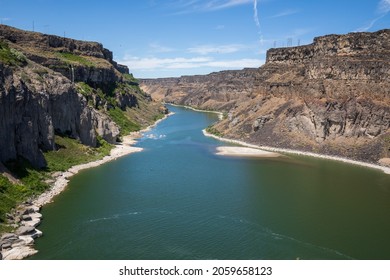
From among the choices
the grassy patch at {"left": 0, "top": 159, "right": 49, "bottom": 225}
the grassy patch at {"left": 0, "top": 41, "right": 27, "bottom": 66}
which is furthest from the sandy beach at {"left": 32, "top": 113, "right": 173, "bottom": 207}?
the grassy patch at {"left": 0, "top": 41, "right": 27, "bottom": 66}

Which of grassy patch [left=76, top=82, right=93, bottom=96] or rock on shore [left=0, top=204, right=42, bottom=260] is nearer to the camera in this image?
rock on shore [left=0, top=204, right=42, bottom=260]

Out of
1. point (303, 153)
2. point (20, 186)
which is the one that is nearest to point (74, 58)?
point (303, 153)

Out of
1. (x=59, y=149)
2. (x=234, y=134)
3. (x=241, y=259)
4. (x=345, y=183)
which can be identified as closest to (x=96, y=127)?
(x=59, y=149)

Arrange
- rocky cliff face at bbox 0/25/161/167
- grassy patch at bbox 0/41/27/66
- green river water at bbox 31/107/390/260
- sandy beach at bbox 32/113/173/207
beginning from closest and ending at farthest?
green river water at bbox 31/107/390/260 < sandy beach at bbox 32/113/173/207 < rocky cliff face at bbox 0/25/161/167 < grassy patch at bbox 0/41/27/66

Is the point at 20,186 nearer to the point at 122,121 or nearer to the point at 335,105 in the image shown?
the point at 122,121

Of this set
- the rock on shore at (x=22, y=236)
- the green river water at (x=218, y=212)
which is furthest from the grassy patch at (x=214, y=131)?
the rock on shore at (x=22, y=236)

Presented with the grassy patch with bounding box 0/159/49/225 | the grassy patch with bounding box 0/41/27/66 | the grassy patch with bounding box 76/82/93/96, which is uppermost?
the grassy patch with bounding box 0/41/27/66

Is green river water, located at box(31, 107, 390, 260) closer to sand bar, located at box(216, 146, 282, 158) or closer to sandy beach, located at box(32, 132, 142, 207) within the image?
sandy beach, located at box(32, 132, 142, 207)
